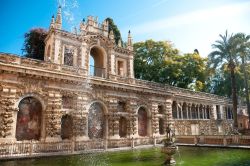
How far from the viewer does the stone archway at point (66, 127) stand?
62.2 ft

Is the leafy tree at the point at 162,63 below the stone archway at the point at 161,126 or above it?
above

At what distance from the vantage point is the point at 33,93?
1733cm

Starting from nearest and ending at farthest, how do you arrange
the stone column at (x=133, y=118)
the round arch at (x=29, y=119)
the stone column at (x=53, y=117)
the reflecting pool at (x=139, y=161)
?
1. the reflecting pool at (x=139, y=161)
2. the round arch at (x=29, y=119)
3. the stone column at (x=53, y=117)
4. the stone column at (x=133, y=118)

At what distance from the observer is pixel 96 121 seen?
21.2 meters

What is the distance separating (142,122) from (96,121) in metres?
6.18

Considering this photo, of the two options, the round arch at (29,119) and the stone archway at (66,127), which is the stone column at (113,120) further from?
the round arch at (29,119)

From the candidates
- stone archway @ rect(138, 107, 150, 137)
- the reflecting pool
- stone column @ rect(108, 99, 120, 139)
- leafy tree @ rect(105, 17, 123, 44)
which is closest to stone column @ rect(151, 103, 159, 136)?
stone archway @ rect(138, 107, 150, 137)

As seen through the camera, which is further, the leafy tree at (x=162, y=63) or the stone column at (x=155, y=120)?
the leafy tree at (x=162, y=63)

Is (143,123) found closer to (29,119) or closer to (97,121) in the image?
(97,121)

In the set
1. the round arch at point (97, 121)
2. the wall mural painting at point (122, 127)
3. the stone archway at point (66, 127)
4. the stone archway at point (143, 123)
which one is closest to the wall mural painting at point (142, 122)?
the stone archway at point (143, 123)

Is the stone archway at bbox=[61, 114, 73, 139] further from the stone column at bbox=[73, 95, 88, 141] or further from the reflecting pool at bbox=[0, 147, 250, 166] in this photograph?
the reflecting pool at bbox=[0, 147, 250, 166]

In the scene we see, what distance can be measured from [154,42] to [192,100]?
13.0 metres

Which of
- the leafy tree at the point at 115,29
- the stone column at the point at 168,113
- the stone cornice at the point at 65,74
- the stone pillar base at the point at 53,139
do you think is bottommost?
the stone pillar base at the point at 53,139

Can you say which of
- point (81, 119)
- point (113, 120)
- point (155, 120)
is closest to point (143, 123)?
point (155, 120)
